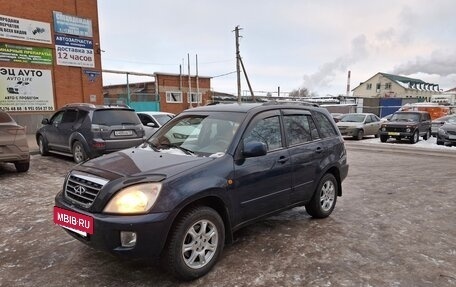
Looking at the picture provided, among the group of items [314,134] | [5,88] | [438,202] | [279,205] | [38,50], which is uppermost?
[38,50]

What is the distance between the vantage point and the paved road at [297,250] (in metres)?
3.40

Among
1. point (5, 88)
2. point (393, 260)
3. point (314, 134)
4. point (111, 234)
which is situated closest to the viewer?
point (111, 234)

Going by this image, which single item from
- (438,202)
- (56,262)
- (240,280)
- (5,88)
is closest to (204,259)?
(240,280)

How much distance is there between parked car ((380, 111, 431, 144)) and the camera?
17484 millimetres

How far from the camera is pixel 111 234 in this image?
3014 millimetres

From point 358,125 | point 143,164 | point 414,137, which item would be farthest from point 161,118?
point 414,137

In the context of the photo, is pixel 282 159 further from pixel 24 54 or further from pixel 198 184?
pixel 24 54

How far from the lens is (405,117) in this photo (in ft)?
60.9

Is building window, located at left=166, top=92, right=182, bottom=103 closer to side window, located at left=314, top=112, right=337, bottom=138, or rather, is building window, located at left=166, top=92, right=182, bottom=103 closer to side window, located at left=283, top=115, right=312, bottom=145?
side window, located at left=314, top=112, right=337, bottom=138

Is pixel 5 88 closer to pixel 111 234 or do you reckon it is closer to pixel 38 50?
pixel 38 50

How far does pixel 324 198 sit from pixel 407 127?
1435 cm

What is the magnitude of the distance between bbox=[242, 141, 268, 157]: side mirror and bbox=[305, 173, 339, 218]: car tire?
1.62 metres

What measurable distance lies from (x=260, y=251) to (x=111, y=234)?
1.74m

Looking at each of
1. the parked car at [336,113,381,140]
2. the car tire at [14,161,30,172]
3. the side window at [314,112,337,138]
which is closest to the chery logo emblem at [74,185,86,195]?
the side window at [314,112,337,138]
